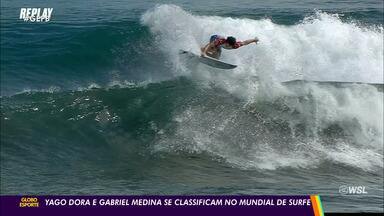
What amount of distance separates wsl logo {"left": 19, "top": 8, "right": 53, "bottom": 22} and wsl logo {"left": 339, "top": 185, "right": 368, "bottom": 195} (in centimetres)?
1479

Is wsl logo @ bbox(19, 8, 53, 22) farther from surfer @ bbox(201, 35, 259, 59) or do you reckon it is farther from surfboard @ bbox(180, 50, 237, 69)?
surfer @ bbox(201, 35, 259, 59)

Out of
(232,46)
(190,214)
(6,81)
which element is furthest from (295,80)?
(190,214)

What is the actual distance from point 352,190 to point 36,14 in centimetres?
1642

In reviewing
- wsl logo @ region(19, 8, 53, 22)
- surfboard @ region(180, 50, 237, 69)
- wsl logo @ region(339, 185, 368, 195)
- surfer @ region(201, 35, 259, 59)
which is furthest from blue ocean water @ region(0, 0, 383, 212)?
surfer @ region(201, 35, 259, 59)

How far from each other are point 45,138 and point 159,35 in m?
7.47

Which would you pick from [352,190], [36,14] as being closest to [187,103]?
[352,190]

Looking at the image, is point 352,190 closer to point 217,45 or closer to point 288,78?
point 217,45

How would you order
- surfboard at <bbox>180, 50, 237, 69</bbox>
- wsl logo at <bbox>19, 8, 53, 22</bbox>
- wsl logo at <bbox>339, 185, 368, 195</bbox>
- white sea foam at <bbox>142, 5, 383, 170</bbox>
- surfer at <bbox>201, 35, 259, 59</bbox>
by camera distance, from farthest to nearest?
wsl logo at <bbox>19, 8, 53, 22</bbox> → surfboard at <bbox>180, 50, 237, 69</bbox> → surfer at <bbox>201, 35, 259, 59</bbox> → white sea foam at <bbox>142, 5, 383, 170</bbox> → wsl logo at <bbox>339, 185, 368, 195</bbox>

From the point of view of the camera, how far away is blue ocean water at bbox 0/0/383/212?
12.3 meters

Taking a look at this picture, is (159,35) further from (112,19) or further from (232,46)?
(232,46)

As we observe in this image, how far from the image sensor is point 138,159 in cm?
1320

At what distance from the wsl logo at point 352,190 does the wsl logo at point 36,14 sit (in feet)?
48.5

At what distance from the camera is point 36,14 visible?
2359cm

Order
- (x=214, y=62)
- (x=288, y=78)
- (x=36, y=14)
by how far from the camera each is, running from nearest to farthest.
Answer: (x=214, y=62) → (x=288, y=78) → (x=36, y=14)
